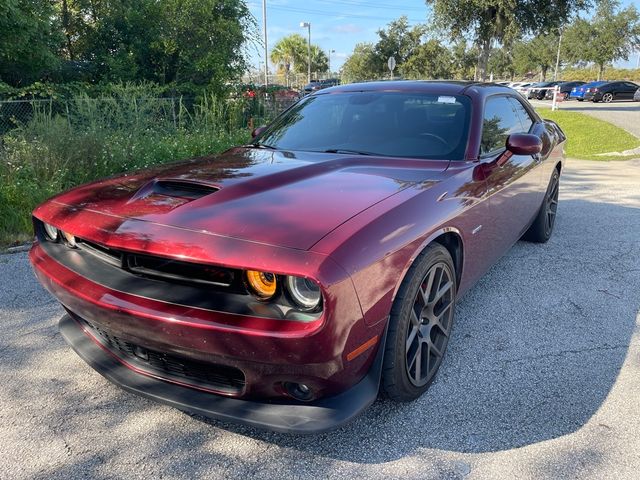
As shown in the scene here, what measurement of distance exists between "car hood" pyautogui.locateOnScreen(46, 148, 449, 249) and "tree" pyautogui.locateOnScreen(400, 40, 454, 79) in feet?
124

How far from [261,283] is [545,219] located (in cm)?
368

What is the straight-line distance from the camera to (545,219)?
474cm

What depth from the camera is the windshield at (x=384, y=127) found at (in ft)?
10.3

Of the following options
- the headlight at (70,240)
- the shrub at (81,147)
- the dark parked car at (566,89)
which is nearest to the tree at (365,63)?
the dark parked car at (566,89)

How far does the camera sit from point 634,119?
810 inches

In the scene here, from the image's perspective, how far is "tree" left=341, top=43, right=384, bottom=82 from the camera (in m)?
41.1

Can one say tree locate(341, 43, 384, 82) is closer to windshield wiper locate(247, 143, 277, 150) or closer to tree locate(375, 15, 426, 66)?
tree locate(375, 15, 426, 66)

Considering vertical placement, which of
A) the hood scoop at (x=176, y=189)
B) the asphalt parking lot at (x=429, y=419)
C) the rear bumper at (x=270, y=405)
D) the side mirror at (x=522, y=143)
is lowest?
the asphalt parking lot at (x=429, y=419)

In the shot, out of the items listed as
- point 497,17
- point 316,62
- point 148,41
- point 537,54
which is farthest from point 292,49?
point 148,41

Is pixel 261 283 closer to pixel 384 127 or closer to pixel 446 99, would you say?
pixel 384 127

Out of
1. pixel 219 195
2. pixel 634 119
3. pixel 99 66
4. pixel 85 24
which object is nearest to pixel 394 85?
pixel 219 195

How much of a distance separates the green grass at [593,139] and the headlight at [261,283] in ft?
33.1

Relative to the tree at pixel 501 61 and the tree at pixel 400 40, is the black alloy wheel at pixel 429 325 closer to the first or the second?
the tree at pixel 501 61

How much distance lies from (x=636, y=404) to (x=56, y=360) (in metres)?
3.01
